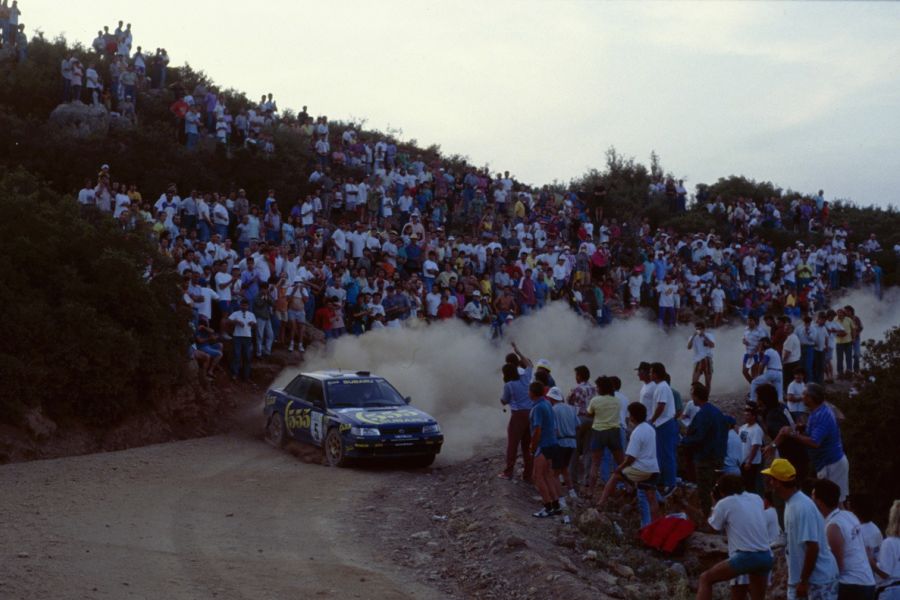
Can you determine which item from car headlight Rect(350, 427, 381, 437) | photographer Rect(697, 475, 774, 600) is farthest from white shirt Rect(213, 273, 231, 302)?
photographer Rect(697, 475, 774, 600)

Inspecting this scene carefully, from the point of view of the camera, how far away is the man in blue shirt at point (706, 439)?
13828 millimetres

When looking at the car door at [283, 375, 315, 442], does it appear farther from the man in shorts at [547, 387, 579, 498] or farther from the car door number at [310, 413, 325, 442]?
the man in shorts at [547, 387, 579, 498]

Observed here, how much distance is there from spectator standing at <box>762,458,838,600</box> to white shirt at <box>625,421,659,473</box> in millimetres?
4741

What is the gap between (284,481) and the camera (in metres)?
16.2

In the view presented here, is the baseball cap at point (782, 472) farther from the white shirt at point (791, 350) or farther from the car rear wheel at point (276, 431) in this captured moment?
the white shirt at point (791, 350)

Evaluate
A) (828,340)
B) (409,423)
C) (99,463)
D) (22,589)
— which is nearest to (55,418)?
(99,463)

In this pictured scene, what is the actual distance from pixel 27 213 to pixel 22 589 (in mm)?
10865

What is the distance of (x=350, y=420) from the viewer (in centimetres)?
1720

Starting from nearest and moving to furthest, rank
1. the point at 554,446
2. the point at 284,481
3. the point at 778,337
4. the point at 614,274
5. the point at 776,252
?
the point at 554,446, the point at 284,481, the point at 778,337, the point at 614,274, the point at 776,252

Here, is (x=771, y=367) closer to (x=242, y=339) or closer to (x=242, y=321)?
(x=242, y=321)

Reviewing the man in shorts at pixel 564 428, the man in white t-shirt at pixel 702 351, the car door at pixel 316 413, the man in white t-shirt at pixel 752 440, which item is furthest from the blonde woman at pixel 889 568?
the man in white t-shirt at pixel 702 351

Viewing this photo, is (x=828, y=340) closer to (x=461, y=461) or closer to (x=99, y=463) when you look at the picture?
(x=461, y=461)

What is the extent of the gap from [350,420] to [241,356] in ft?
20.0

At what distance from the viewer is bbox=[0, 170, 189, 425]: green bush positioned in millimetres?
17797
